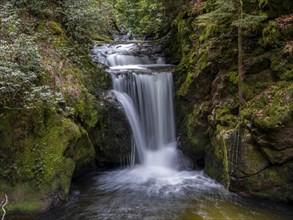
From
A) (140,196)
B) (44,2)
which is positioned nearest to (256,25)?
(140,196)

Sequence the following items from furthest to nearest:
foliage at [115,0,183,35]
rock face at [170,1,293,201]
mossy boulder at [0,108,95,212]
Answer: foliage at [115,0,183,35], rock face at [170,1,293,201], mossy boulder at [0,108,95,212]

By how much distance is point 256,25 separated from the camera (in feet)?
24.7

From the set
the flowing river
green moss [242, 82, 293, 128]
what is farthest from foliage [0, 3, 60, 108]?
green moss [242, 82, 293, 128]

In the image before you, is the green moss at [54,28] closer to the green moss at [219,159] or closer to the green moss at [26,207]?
the green moss at [26,207]

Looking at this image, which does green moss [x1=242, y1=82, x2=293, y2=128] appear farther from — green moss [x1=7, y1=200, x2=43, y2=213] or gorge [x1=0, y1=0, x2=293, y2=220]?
green moss [x1=7, y1=200, x2=43, y2=213]

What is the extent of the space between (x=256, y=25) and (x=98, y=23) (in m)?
5.46

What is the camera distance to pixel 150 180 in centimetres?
808

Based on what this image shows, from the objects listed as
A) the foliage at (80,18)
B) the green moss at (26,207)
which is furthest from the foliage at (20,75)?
the foliage at (80,18)

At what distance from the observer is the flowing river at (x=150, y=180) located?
6.18 meters

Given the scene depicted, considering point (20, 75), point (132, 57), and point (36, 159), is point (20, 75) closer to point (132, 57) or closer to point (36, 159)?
point (36, 159)

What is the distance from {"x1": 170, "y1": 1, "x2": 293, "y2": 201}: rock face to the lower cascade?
0.43 m

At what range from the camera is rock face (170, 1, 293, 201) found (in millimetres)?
6457

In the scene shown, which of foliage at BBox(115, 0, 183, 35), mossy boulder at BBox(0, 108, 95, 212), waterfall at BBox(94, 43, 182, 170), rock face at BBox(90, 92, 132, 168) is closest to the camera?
mossy boulder at BBox(0, 108, 95, 212)

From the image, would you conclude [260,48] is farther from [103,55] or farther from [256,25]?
[103,55]
